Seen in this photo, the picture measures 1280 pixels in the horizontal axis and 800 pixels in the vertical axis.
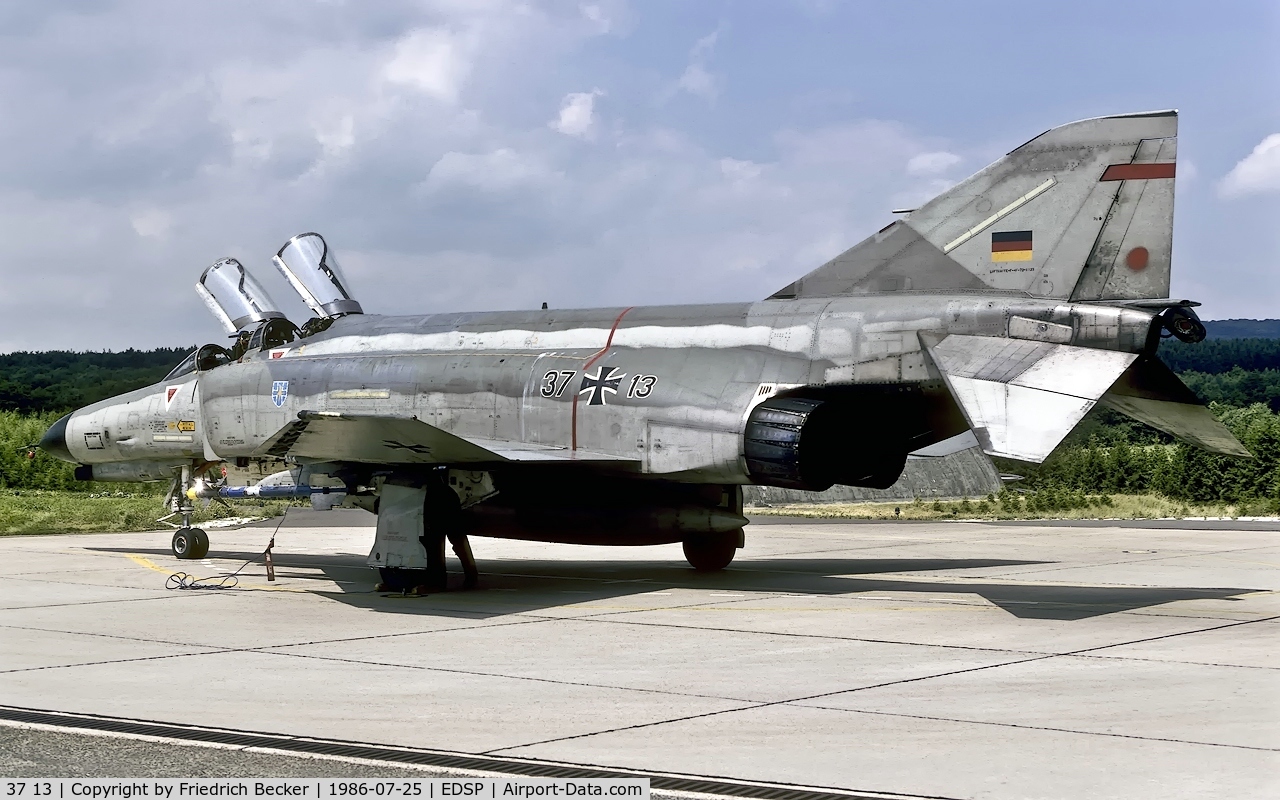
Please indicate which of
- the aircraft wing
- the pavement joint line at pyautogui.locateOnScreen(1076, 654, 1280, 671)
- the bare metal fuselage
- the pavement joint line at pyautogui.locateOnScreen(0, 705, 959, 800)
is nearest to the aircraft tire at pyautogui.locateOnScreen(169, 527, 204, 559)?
the bare metal fuselage

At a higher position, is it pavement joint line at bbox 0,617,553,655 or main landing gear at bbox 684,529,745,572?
main landing gear at bbox 684,529,745,572

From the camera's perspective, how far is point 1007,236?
12188mm

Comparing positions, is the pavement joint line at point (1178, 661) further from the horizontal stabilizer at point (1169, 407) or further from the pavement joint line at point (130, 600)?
the pavement joint line at point (130, 600)

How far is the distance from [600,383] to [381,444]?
2529 millimetres

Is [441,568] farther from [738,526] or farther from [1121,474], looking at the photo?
[1121,474]

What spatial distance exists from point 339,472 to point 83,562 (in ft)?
20.2

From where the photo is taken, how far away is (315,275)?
17.0 meters

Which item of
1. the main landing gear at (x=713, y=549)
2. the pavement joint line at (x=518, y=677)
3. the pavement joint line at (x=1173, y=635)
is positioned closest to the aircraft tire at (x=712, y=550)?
the main landing gear at (x=713, y=549)

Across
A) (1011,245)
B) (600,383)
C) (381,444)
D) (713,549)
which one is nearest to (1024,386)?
(1011,245)

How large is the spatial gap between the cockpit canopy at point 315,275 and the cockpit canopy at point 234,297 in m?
0.48

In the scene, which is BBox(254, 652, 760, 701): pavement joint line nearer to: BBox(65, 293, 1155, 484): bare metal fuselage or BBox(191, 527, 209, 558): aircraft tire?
BBox(65, 293, 1155, 484): bare metal fuselage

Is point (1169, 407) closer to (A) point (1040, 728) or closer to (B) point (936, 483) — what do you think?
(A) point (1040, 728)

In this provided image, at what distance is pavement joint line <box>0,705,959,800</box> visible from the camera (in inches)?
206

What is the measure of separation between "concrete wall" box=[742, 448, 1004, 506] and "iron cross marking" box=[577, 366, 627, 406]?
26717 millimetres
